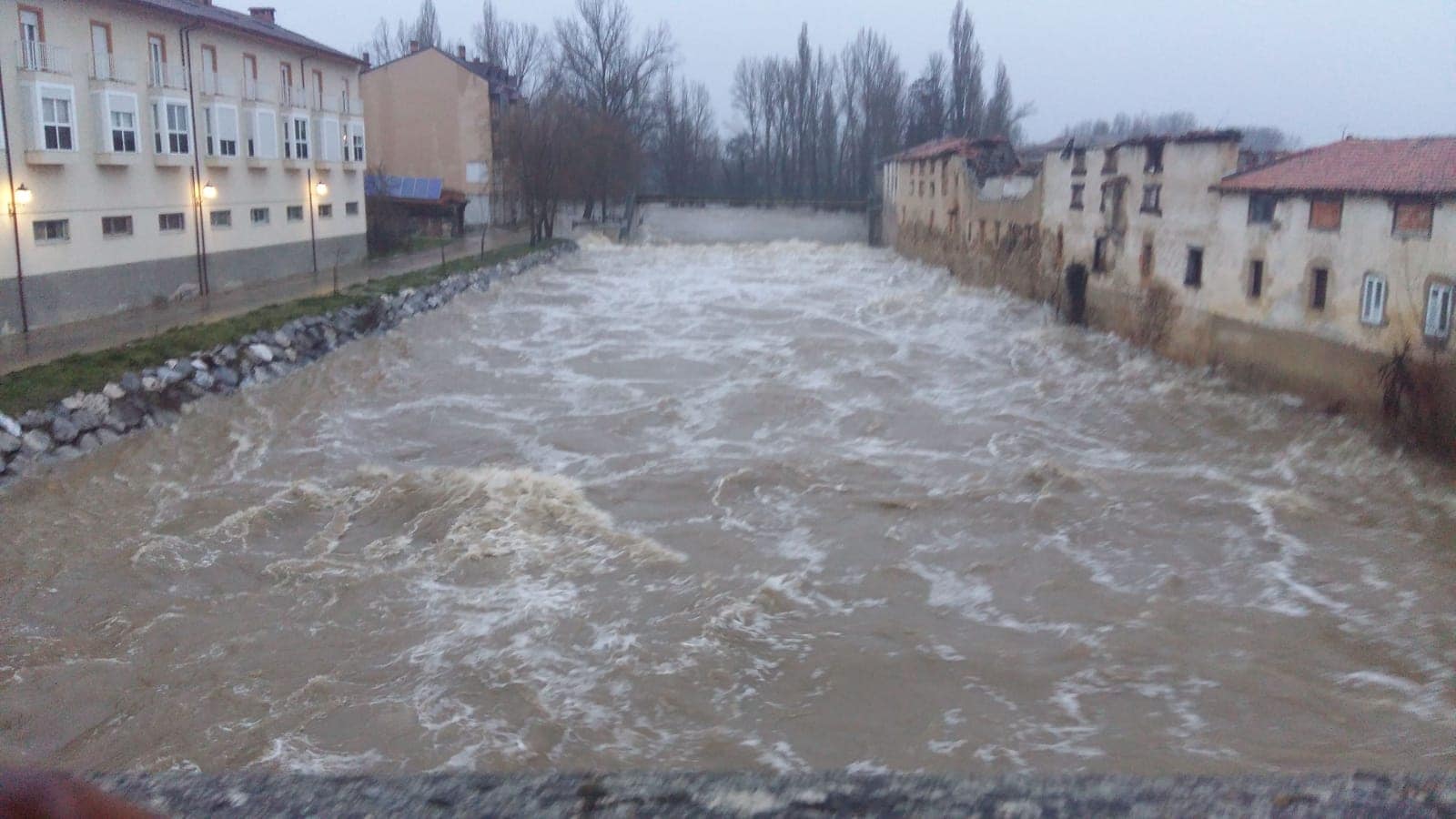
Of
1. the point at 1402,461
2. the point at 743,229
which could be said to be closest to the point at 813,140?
the point at 743,229

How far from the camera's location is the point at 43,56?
682 inches

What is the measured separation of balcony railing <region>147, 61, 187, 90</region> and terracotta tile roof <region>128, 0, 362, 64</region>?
949 mm

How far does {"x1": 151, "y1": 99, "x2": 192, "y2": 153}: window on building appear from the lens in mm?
20469

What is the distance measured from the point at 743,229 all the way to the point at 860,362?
28.0m

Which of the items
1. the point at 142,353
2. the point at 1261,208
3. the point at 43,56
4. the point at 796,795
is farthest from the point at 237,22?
the point at 796,795

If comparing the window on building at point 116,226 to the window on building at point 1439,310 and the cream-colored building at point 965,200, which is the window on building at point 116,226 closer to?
the cream-colored building at point 965,200

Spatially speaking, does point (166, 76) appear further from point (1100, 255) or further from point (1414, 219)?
point (1414, 219)

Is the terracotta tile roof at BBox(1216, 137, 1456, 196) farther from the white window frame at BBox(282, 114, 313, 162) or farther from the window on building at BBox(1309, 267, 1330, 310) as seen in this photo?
the white window frame at BBox(282, 114, 313, 162)

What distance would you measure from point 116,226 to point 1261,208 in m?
18.1

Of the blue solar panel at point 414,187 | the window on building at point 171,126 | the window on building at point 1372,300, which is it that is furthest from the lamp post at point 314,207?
the window on building at point 1372,300

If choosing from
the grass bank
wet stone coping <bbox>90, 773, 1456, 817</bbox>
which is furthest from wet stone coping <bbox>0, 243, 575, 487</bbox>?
wet stone coping <bbox>90, 773, 1456, 817</bbox>

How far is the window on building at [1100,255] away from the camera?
2156cm

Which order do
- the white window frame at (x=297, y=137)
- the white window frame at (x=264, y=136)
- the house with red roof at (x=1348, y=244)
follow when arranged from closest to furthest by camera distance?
the house with red roof at (x=1348, y=244) < the white window frame at (x=264, y=136) < the white window frame at (x=297, y=137)

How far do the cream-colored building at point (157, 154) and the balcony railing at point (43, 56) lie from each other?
0.02 metres
